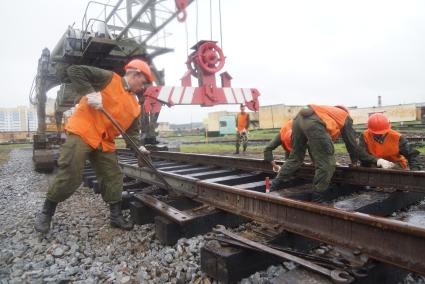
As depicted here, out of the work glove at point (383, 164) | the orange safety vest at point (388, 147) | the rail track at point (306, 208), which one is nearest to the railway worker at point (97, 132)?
the rail track at point (306, 208)

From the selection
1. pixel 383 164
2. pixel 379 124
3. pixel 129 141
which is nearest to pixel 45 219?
pixel 129 141

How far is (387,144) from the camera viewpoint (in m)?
4.08

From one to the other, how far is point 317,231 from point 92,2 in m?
9.86

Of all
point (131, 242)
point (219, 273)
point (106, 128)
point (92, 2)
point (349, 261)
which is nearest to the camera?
point (349, 261)

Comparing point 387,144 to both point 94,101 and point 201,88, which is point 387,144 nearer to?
point 201,88

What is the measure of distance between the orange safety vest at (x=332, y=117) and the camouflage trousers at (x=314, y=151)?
65 mm

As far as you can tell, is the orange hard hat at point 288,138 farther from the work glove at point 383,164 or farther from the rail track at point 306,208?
the work glove at point 383,164

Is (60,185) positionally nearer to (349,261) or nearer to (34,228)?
(34,228)

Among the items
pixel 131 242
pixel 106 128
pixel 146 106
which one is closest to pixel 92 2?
pixel 146 106

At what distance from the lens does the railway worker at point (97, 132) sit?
305 centimetres

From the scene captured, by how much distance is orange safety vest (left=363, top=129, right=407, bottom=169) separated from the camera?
13.2 ft

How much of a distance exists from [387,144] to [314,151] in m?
1.36

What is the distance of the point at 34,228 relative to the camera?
3.22 metres

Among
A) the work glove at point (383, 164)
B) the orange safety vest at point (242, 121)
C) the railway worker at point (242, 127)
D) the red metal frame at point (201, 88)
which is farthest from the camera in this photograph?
the orange safety vest at point (242, 121)
